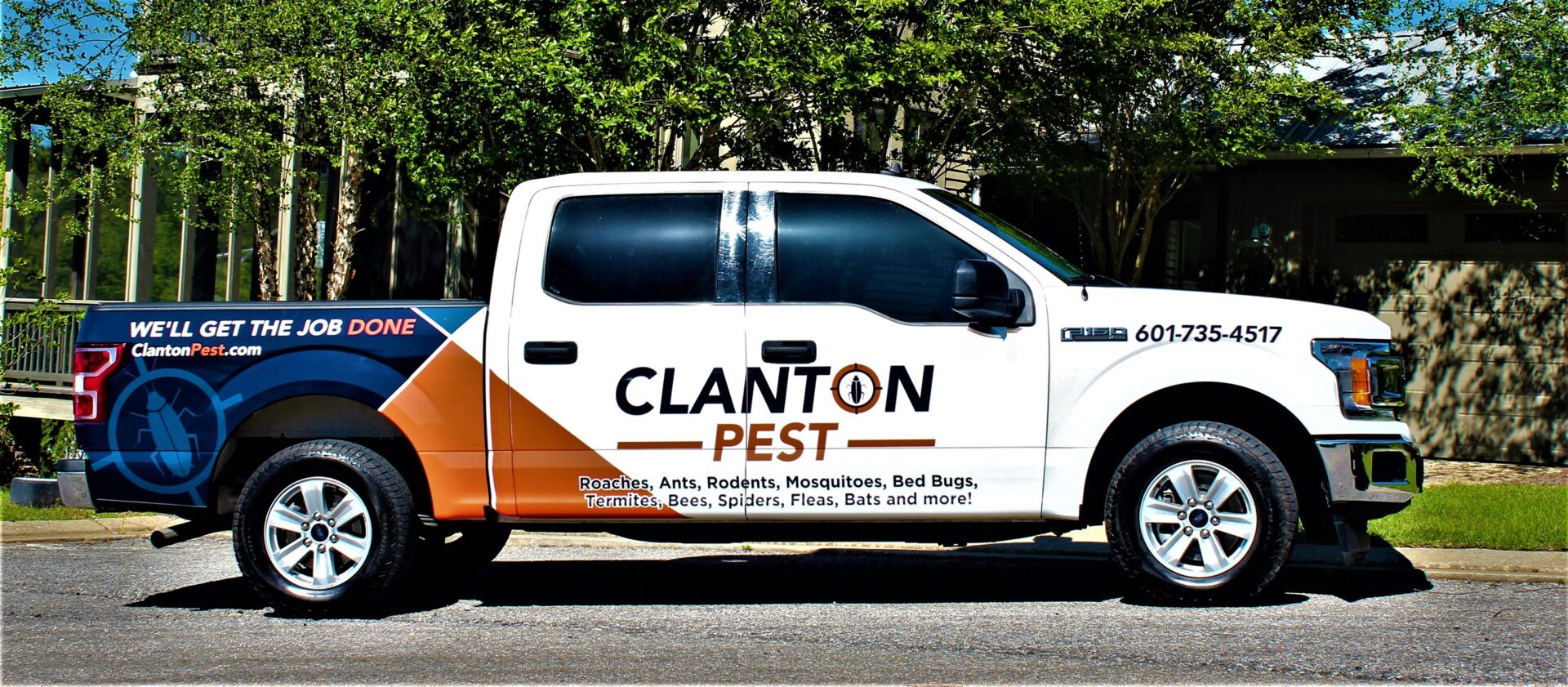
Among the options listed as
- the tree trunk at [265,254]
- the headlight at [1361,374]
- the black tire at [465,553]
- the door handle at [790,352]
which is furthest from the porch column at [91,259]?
the headlight at [1361,374]

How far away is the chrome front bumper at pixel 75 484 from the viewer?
23.2 feet

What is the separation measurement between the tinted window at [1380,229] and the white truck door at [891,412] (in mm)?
9932

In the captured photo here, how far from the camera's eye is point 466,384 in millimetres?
6895

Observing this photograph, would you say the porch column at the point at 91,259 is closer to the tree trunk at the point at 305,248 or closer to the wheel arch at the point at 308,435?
the tree trunk at the point at 305,248

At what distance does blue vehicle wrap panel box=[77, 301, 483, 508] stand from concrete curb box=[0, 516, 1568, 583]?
7.16 ft

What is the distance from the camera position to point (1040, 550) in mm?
9078

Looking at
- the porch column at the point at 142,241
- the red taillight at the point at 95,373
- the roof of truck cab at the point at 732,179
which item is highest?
the porch column at the point at 142,241

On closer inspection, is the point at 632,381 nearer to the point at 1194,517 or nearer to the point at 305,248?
the point at 1194,517

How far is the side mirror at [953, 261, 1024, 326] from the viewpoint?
6.52m

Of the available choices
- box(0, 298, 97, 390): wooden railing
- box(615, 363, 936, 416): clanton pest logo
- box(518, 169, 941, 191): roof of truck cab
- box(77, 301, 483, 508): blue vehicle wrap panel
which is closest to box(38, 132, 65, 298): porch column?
box(0, 298, 97, 390): wooden railing

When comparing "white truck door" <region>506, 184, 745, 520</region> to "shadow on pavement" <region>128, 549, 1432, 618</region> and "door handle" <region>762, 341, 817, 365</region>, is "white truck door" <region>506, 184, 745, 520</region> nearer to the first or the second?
"door handle" <region>762, 341, 817, 365</region>

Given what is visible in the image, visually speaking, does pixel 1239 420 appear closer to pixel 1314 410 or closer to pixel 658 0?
pixel 1314 410

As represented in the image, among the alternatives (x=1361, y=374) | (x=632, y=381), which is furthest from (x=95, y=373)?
(x=1361, y=374)

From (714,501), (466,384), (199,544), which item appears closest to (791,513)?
(714,501)
